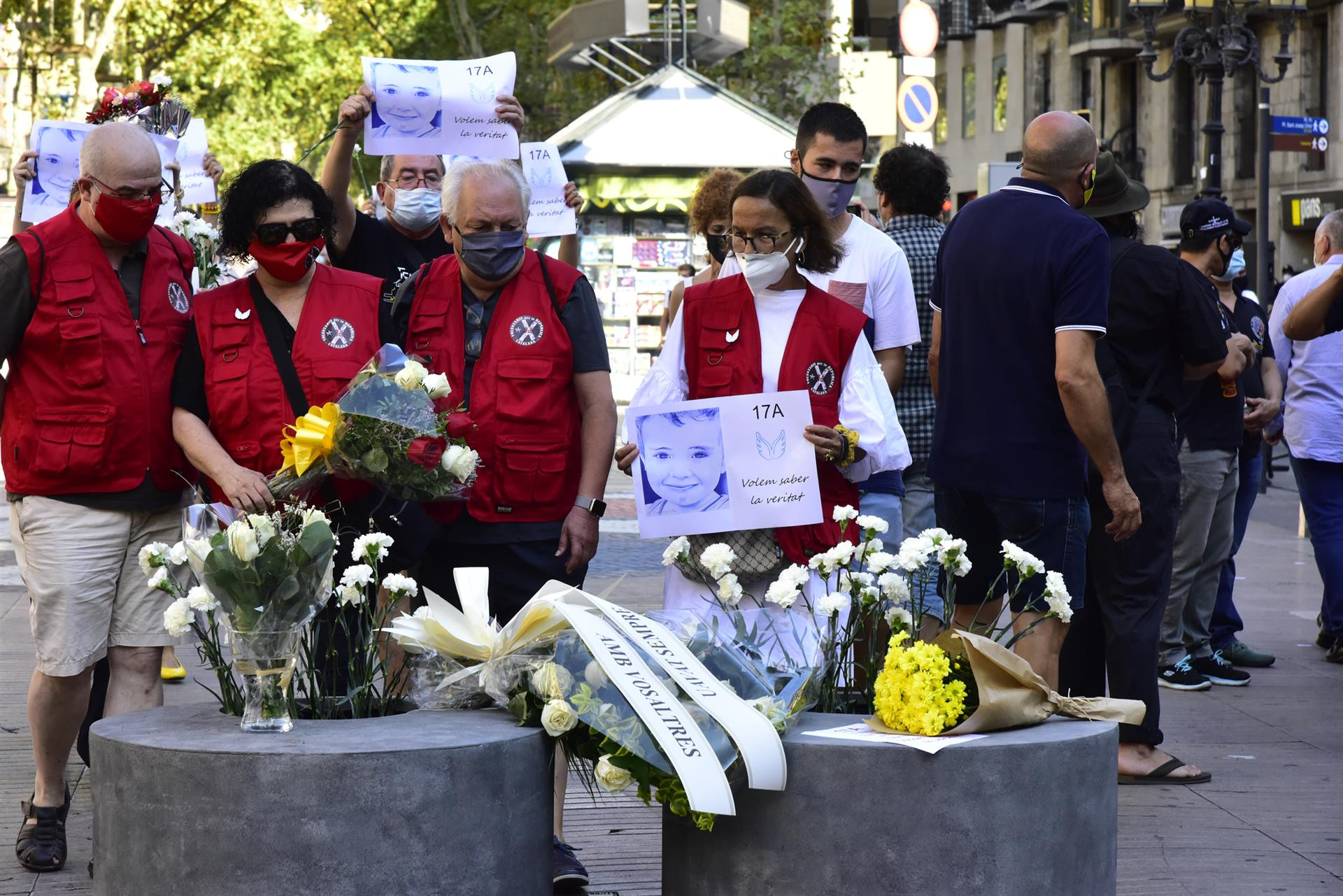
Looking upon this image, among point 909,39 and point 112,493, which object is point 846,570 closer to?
point 112,493

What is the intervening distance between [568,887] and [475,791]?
4.42 feet

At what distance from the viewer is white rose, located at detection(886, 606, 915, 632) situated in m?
4.28

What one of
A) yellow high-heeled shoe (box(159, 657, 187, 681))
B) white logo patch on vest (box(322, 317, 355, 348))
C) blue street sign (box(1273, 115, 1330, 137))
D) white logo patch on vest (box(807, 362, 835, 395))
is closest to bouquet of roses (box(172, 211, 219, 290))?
yellow high-heeled shoe (box(159, 657, 187, 681))

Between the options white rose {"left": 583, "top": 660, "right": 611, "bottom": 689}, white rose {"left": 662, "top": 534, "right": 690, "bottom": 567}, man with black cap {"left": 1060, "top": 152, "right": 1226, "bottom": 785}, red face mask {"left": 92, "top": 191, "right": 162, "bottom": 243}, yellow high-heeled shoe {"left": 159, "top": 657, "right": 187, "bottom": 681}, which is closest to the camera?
white rose {"left": 583, "top": 660, "right": 611, "bottom": 689}

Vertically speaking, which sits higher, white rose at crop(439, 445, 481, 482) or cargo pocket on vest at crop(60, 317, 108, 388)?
cargo pocket on vest at crop(60, 317, 108, 388)

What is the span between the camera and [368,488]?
4.87m

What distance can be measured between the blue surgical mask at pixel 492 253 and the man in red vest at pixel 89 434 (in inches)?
38.6

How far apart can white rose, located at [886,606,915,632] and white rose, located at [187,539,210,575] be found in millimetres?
1580

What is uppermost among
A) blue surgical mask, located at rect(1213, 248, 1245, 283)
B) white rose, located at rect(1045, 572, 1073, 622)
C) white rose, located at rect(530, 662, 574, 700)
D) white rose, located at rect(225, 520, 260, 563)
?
blue surgical mask, located at rect(1213, 248, 1245, 283)

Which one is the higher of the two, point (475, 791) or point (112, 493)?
point (112, 493)

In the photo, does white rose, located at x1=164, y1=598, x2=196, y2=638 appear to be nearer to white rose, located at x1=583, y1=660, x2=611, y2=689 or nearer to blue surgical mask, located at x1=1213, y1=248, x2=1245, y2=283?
white rose, located at x1=583, y1=660, x2=611, y2=689

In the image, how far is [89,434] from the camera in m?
5.15

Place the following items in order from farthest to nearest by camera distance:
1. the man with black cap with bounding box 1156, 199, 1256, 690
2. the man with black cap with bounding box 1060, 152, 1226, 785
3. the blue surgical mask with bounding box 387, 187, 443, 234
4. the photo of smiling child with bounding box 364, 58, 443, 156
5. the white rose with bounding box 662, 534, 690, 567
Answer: the man with black cap with bounding box 1156, 199, 1256, 690
the blue surgical mask with bounding box 387, 187, 443, 234
the photo of smiling child with bounding box 364, 58, 443, 156
the man with black cap with bounding box 1060, 152, 1226, 785
the white rose with bounding box 662, 534, 690, 567

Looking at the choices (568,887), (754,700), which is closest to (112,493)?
(568,887)
